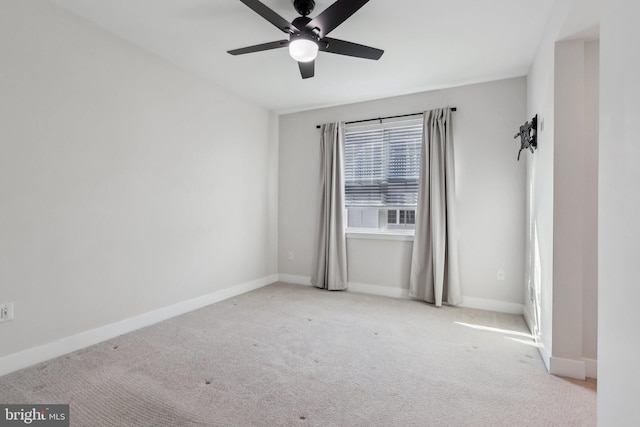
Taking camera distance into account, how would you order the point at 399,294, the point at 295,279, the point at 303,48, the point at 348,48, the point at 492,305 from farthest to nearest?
the point at 295,279, the point at 399,294, the point at 492,305, the point at 348,48, the point at 303,48

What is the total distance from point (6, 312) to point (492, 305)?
4.25 m

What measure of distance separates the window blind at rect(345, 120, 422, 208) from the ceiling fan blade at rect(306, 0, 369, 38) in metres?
2.12

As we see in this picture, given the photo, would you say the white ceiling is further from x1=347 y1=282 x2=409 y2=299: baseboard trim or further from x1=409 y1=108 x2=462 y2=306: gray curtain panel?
x1=347 y1=282 x2=409 y2=299: baseboard trim

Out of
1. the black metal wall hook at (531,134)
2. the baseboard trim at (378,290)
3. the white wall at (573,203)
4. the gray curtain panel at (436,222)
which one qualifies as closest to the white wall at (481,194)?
the baseboard trim at (378,290)

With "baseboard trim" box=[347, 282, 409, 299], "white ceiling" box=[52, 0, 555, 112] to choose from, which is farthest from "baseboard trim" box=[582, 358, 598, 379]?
"white ceiling" box=[52, 0, 555, 112]

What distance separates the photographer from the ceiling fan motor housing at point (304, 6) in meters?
2.10

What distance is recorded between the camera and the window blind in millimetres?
3910

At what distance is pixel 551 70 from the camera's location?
2193 mm

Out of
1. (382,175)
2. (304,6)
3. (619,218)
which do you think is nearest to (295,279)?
(382,175)

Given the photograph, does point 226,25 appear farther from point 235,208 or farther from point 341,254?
point 341,254

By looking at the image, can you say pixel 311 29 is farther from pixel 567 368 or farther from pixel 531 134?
pixel 567 368

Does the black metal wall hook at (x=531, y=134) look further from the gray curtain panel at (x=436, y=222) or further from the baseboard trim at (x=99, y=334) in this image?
the baseboard trim at (x=99, y=334)

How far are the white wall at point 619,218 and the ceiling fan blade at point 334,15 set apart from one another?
1168mm

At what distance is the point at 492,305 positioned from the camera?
343cm
